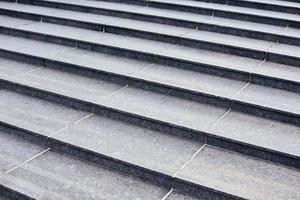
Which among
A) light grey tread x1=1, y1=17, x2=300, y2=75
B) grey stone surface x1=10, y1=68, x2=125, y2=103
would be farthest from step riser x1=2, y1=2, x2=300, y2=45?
grey stone surface x1=10, y1=68, x2=125, y2=103

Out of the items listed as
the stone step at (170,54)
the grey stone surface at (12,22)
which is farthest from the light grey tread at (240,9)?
the grey stone surface at (12,22)

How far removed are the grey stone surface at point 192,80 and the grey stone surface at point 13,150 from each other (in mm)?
1593

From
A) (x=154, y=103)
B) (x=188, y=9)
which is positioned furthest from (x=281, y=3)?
(x=154, y=103)

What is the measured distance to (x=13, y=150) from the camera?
405 centimetres

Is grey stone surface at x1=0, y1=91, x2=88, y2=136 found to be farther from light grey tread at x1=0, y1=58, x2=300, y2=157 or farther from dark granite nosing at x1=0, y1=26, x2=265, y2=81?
dark granite nosing at x1=0, y1=26, x2=265, y2=81

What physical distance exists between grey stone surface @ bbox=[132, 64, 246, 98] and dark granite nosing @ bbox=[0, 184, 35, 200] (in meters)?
2.12

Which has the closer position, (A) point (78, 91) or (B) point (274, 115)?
(B) point (274, 115)

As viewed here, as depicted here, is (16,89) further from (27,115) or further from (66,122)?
(66,122)

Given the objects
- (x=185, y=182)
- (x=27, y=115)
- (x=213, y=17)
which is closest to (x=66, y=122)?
(x=27, y=115)

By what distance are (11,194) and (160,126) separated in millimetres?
1589

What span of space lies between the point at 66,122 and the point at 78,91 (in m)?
0.61

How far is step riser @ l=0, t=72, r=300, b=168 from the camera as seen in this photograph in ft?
12.3

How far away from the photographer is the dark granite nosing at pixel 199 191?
332 cm

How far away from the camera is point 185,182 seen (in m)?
3.46
